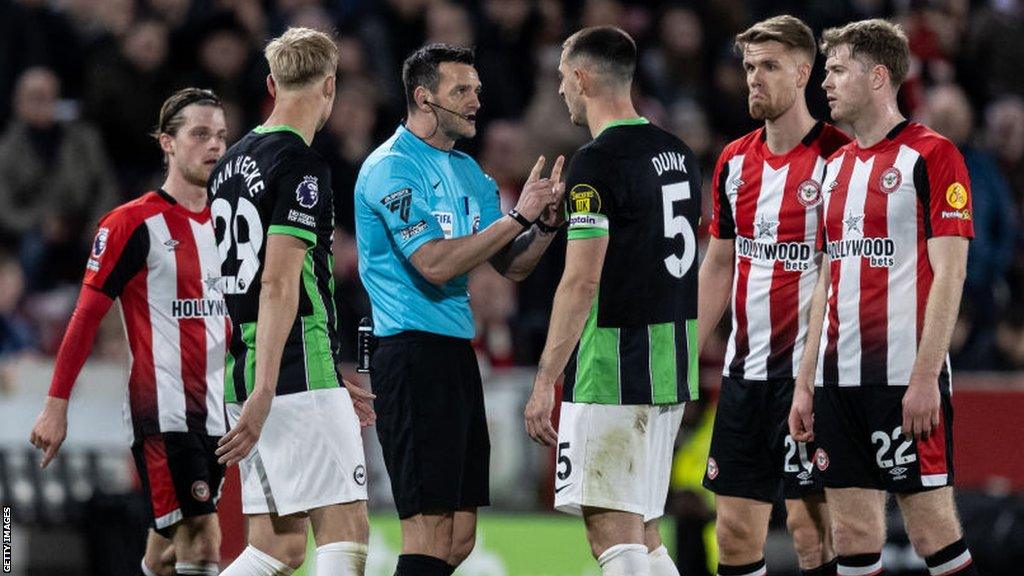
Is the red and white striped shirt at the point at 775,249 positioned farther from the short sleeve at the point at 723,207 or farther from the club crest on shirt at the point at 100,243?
the club crest on shirt at the point at 100,243

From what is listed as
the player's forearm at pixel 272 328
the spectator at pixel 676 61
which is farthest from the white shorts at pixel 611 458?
the spectator at pixel 676 61

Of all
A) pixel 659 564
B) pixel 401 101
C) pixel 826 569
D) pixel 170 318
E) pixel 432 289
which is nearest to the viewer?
pixel 432 289

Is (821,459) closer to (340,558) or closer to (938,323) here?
(938,323)

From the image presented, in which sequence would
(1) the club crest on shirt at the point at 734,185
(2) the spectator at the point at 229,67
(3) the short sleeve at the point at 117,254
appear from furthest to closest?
1. (2) the spectator at the point at 229,67
2. (3) the short sleeve at the point at 117,254
3. (1) the club crest on shirt at the point at 734,185

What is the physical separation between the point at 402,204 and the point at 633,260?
928 mm

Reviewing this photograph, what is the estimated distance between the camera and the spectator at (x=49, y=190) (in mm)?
12383

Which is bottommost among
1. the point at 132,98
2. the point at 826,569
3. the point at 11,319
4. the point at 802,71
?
the point at 826,569

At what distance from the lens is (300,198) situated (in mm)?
6270

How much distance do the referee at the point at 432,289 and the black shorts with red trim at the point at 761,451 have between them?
1.08m

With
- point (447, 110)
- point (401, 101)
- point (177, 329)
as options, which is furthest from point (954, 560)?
point (401, 101)

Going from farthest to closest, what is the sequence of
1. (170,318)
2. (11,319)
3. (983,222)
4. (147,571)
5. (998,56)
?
1. (998,56)
2. (983,222)
3. (11,319)
4. (147,571)
5. (170,318)

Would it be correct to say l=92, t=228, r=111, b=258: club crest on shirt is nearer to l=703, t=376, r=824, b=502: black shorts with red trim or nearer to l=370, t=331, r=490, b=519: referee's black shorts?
l=370, t=331, r=490, b=519: referee's black shorts

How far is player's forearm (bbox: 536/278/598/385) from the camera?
6391 mm

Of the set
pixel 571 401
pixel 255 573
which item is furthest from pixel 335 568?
pixel 571 401
